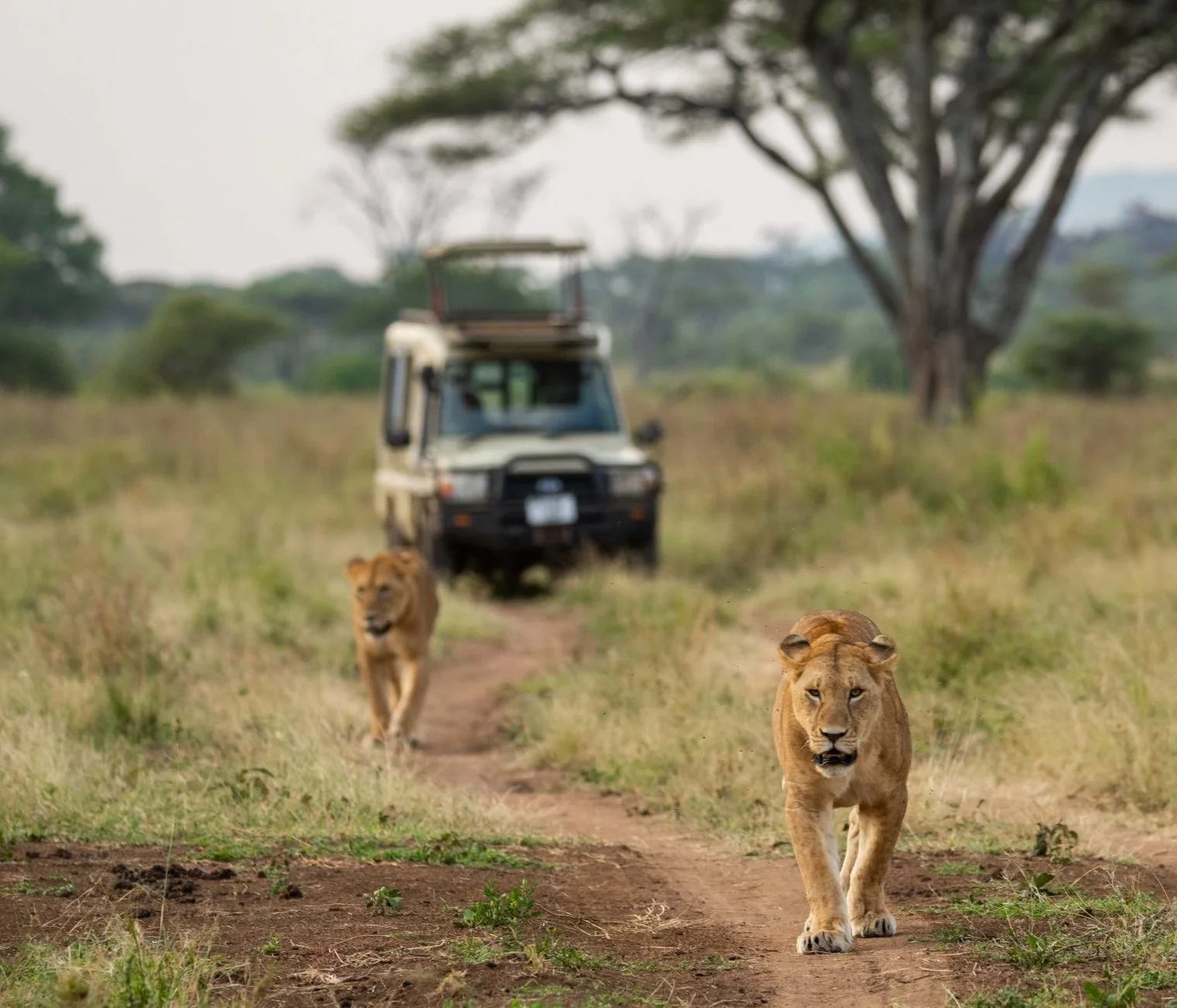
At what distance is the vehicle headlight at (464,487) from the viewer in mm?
13180

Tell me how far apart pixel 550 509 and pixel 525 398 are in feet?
3.62

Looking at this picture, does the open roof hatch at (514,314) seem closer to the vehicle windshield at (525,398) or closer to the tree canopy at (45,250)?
the vehicle windshield at (525,398)

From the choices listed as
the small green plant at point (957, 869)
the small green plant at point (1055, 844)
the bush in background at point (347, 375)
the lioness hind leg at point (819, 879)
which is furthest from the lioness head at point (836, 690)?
Answer: the bush in background at point (347, 375)

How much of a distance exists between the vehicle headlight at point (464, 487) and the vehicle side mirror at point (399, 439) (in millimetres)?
784

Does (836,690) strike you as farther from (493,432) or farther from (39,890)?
(493,432)

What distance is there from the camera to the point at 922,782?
7.17 meters

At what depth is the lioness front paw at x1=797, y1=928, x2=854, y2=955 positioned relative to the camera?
4.97 m

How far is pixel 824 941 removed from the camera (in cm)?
497

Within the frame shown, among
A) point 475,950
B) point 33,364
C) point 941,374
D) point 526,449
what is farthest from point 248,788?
point 33,364

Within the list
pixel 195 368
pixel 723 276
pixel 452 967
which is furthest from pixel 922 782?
pixel 723 276

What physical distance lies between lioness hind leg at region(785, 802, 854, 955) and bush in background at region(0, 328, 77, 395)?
120 ft

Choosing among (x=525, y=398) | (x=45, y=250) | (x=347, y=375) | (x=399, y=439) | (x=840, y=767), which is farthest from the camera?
(x=45, y=250)

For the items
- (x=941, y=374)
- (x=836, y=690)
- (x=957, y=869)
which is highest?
(x=836, y=690)

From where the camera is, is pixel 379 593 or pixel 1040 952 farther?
pixel 379 593
